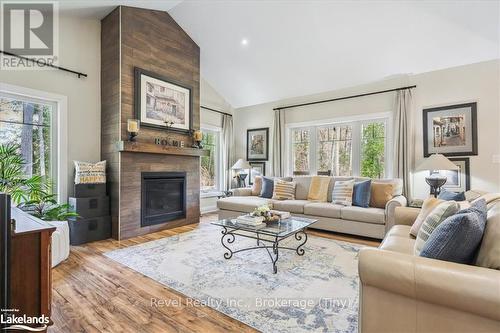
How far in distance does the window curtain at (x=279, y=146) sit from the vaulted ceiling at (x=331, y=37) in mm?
632

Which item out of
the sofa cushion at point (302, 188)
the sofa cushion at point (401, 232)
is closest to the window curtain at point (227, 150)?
the sofa cushion at point (302, 188)

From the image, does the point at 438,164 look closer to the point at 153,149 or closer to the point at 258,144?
the point at 258,144

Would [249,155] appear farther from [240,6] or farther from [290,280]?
[290,280]

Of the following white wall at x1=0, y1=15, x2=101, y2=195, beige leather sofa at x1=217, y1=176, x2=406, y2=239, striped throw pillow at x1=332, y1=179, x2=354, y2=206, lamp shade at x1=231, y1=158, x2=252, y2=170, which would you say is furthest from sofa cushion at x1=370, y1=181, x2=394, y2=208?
white wall at x1=0, y1=15, x2=101, y2=195

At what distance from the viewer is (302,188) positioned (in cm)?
476

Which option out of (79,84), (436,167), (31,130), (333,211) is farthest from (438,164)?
(31,130)

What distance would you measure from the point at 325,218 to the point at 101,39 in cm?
454

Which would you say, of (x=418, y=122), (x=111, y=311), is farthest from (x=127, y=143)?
(x=418, y=122)

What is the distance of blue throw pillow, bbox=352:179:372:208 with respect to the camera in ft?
12.7

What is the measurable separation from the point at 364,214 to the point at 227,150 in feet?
12.0

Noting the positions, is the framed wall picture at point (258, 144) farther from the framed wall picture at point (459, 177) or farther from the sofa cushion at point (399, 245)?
the sofa cushion at point (399, 245)

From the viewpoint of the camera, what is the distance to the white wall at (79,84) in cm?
359

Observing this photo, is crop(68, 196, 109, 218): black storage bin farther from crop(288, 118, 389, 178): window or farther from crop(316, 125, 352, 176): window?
crop(316, 125, 352, 176): window

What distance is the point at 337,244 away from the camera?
3.40m
